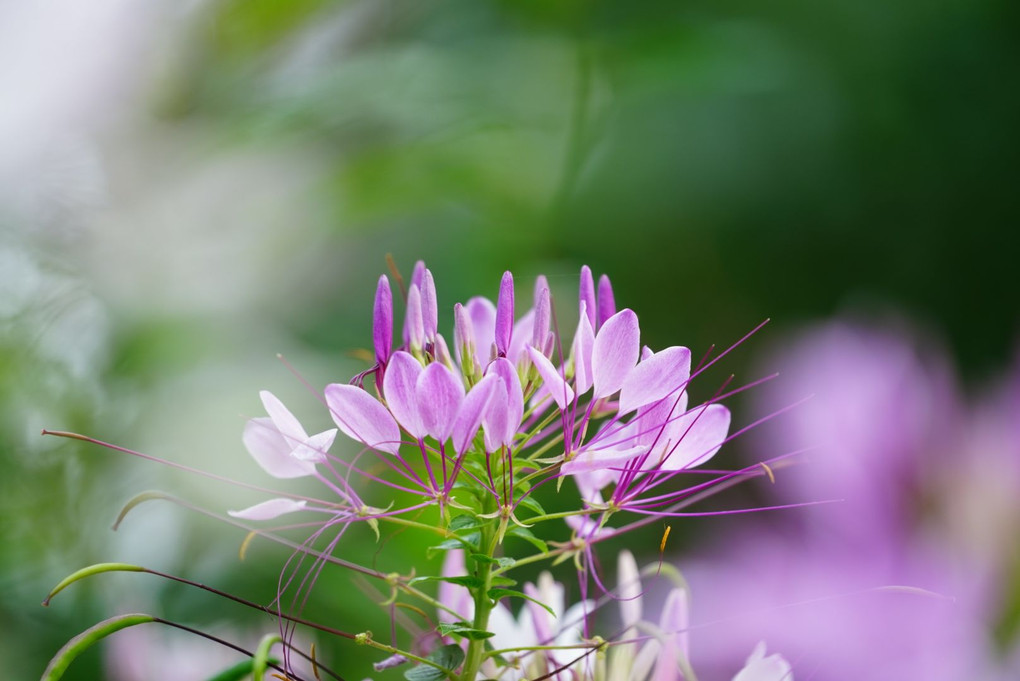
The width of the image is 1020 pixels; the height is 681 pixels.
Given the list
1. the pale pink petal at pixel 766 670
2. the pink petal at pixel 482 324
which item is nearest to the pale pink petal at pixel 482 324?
the pink petal at pixel 482 324

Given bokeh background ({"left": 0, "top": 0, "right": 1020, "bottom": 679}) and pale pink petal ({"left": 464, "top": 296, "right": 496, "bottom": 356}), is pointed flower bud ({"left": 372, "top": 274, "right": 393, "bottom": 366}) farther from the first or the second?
bokeh background ({"left": 0, "top": 0, "right": 1020, "bottom": 679})

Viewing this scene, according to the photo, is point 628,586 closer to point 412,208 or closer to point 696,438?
point 696,438

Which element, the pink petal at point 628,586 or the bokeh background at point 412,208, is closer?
the pink petal at point 628,586

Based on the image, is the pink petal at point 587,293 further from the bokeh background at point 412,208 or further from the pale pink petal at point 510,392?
the bokeh background at point 412,208

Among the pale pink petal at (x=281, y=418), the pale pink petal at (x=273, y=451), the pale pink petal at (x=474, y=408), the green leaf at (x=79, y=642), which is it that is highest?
the pale pink petal at (x=474, y=408)

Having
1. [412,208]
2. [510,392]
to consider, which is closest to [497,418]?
[510,392]

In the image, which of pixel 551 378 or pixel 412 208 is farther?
pixel 412 208

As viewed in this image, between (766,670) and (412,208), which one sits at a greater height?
(412,208)
